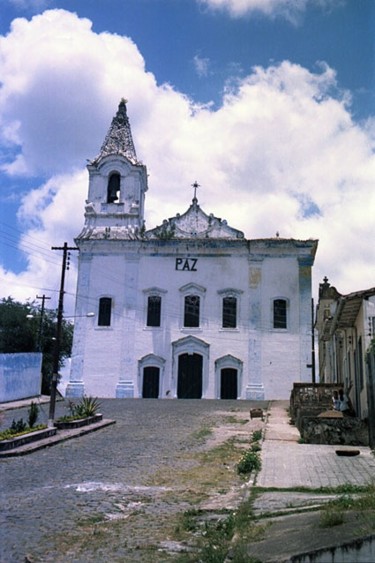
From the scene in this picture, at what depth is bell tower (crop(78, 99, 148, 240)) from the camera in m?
34.4

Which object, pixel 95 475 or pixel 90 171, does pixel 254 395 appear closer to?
pixel 90 171

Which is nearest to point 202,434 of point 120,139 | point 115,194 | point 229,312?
point 229,312

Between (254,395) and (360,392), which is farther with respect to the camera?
(254,395)

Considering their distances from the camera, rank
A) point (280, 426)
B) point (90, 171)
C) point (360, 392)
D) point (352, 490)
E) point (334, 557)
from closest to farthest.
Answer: point (334, 557)
point (352, 490)
point (360, 392)
point (280, 426)
point (90, 171)

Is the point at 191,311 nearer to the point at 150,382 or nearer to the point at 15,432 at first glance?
the point at 150,382

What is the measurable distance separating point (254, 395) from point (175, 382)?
166 inches

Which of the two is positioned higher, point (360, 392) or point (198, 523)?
point (360, 392)

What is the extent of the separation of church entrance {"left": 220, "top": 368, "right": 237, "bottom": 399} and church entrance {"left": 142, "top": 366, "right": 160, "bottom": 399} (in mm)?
3449

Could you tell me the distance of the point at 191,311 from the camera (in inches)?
1282

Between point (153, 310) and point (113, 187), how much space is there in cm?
823

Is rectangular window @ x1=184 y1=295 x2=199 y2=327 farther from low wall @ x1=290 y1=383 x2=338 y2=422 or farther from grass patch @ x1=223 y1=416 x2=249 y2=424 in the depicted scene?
low wall @ x1=290 y1=383 x2=338 y2=422

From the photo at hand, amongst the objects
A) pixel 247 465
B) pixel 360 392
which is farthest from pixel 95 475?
pixel 360 392

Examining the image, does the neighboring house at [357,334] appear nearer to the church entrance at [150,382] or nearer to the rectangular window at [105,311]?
the church entrance at [150,382]

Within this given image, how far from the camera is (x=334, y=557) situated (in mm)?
4086
